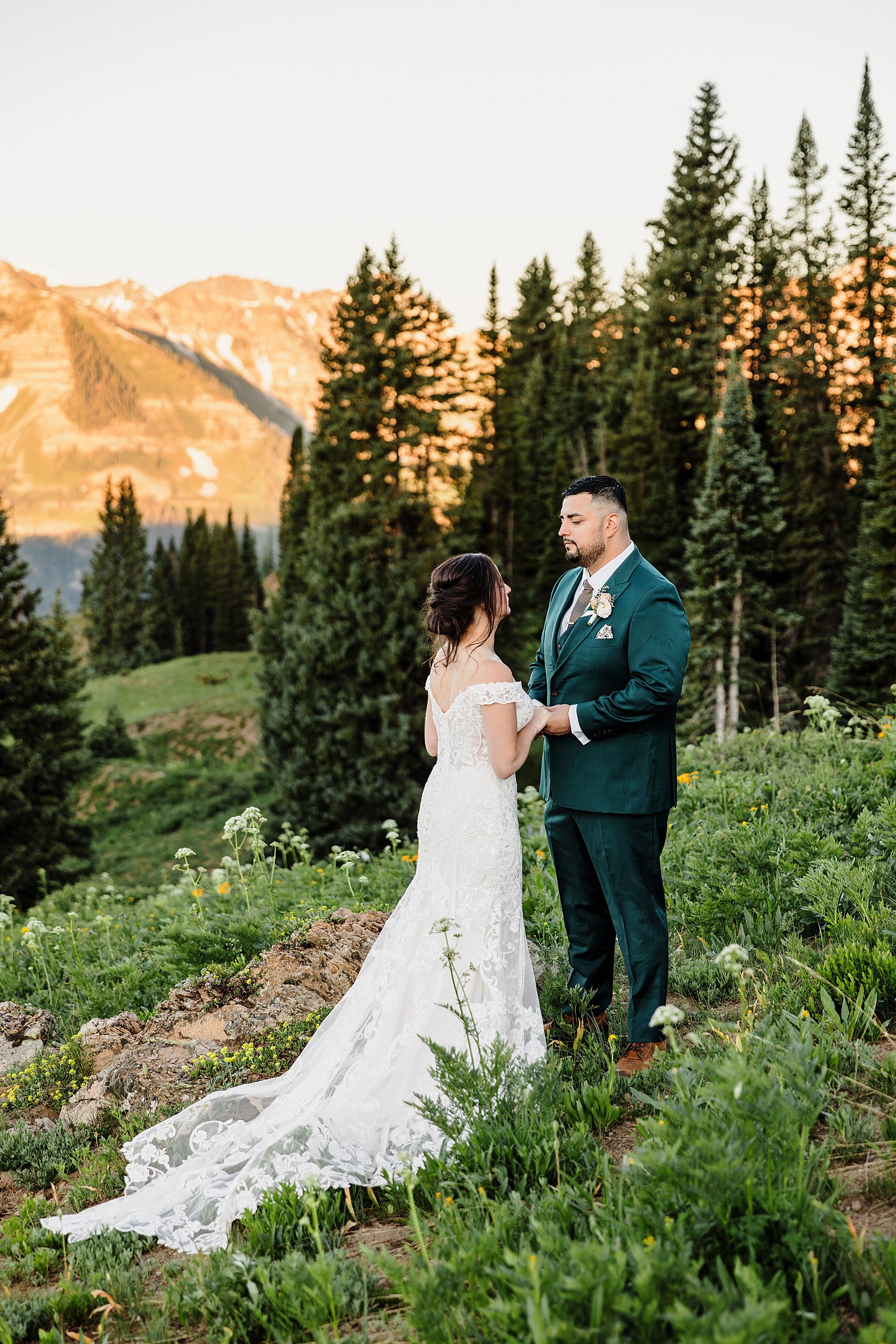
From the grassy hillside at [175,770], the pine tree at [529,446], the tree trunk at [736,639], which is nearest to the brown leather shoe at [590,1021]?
the grassy hillside at [175,770]

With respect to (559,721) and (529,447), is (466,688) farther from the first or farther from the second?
(529,447)

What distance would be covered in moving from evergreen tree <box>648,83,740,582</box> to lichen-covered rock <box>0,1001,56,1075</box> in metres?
41.2

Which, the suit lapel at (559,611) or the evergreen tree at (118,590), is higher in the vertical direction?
the evergreen tree at (118,590)

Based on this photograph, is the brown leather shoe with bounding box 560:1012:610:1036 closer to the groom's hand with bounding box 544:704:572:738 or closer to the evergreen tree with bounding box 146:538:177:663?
the groom's hand with bounding box 544:704:572:738

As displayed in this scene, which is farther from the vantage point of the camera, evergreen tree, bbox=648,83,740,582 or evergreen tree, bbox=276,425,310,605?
evergreen tree, bbox=648,83,740,582

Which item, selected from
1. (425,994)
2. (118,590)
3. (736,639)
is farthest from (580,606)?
(118,590)

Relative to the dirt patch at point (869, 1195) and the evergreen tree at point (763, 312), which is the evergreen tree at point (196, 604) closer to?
the evergreen tree at point (763, 312)

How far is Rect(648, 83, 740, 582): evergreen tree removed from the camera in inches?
1752

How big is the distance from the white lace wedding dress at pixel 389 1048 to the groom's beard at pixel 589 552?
72 cm

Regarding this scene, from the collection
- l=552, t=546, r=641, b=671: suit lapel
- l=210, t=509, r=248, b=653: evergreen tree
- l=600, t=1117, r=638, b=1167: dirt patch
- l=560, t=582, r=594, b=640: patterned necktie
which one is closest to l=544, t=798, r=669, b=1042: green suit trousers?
l=600, t=1117, r=638, b=1167: dirt patch

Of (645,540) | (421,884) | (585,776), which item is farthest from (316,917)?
(645,540)

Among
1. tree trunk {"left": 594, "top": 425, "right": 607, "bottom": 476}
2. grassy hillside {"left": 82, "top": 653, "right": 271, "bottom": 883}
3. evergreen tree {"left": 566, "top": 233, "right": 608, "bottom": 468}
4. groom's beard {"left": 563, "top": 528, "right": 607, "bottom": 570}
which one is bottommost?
grassy hillside {"left": 82, "top": 653, "right": 271, "bottom": 883}

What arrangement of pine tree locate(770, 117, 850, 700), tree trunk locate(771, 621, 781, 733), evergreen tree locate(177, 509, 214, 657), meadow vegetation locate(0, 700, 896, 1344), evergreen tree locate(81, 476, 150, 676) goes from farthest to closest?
1. evergreen tree locate(177, 509, 214, 657)
2. evergreen tree locate(81, 476, 150, 676)
3. pine tree locate(770, 117, 850, 700)
4. tree trunk locate(771, 621, 781, 733)
5. meadow vegetation locate(0, 700, 896, 1344)

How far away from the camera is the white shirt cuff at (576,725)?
4410mm
